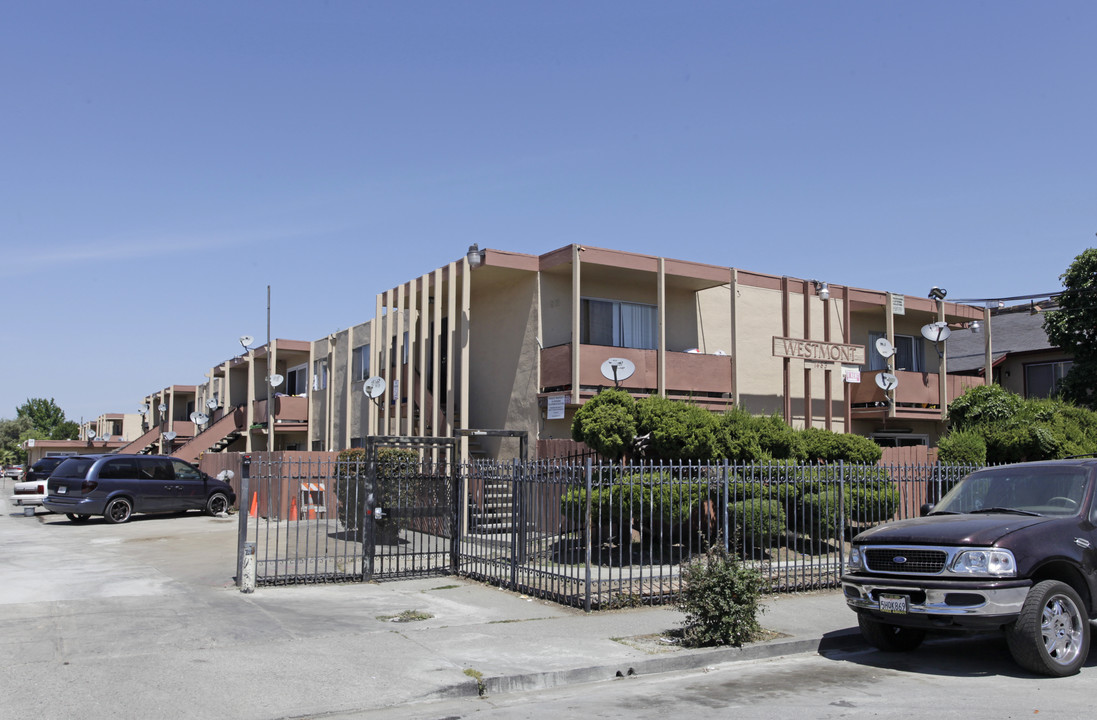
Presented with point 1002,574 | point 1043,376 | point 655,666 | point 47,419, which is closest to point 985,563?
point 1002,574

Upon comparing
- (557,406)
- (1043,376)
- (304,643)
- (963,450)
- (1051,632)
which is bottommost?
(304,643)

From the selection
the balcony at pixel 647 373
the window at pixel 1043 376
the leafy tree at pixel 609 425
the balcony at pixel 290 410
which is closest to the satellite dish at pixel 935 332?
the balcony at pixel 647 373

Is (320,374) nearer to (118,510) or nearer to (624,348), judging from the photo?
(118,510)

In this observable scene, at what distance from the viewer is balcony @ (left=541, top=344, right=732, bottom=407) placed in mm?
19703

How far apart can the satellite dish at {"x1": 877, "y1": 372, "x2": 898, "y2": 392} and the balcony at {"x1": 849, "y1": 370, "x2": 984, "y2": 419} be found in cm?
44

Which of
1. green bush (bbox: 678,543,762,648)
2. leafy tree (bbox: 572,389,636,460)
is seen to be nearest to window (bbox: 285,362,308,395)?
leafy tree (bbox: 572,389,636,460)

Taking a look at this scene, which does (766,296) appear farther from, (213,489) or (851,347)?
(213,489)

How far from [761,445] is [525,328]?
749 centimetres

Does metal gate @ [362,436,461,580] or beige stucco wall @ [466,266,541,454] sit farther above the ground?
beige stucco wall @ [466,266,541,454]

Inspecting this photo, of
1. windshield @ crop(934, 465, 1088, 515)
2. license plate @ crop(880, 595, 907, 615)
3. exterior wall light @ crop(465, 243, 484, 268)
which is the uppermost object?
exterior wall light @ crop(465, 243, 484, 268)

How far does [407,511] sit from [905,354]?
19.7m

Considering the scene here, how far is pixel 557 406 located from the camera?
63.7 ft

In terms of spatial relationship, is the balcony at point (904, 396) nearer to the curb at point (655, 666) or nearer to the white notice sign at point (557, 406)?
the white notice sign at point (557, 406)

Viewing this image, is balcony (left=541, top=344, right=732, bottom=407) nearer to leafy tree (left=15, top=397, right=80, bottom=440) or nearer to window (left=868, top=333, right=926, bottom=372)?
window (left=868, top=333, right=926, bottom=372)
